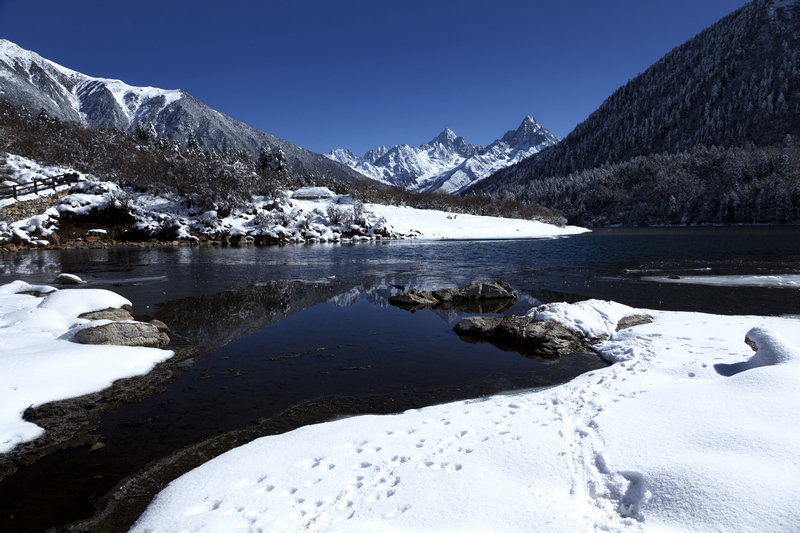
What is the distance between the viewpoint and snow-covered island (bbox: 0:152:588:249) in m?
41.2

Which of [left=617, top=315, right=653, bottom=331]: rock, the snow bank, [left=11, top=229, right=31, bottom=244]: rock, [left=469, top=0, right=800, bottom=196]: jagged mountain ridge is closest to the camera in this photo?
the snow bank

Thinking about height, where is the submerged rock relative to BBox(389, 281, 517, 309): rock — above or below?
above

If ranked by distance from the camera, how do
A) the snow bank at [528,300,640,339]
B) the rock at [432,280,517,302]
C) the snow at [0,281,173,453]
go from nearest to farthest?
the snow at [0,281,173,453], the snow bank at [528,300,640,339], the rock at [432,280,517,302]

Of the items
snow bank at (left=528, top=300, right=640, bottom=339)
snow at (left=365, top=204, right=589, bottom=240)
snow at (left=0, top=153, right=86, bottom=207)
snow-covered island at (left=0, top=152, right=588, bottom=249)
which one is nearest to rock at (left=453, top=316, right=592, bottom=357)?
snow bank at (left=528, top=300, right=640, bottom=339)

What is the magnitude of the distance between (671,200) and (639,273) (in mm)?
130715

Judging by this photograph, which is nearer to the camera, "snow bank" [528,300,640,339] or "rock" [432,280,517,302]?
"snow bank" [528,300,640,339]

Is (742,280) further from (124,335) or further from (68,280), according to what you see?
(68,280)

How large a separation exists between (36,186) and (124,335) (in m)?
45.6

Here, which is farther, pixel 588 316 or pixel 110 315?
pixel 588 316

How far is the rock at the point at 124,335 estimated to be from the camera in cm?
892

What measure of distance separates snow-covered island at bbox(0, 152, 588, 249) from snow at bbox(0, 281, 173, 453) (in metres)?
35.4

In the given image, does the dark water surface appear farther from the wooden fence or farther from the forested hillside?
the forested hillside

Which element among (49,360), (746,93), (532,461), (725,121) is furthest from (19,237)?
(746,93)

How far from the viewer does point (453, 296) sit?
16031 millimetres
